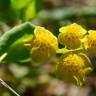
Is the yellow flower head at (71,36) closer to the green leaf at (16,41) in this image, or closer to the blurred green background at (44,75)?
the green leaf at (16,41)

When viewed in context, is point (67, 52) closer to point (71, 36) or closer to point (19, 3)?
point (71, 36)

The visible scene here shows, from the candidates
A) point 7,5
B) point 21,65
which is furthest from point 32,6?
point 21,65

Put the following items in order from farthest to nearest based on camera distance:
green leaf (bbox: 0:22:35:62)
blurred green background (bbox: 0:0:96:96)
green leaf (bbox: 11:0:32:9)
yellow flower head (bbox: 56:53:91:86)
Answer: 1. blurred green background (bbox: 0:0:96:96)
2. green leaf (bbox: 11:0:32:9)
3. green leaf (bbox: 0:22:35:62)
4. yellow flower head (bbox: 56:53:91:86)

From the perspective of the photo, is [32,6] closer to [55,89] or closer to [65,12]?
Result: [65,12]

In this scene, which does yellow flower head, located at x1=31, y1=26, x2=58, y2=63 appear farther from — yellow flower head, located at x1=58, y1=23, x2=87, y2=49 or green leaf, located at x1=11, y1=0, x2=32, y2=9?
green leaf, located at x1=11, y1=0, x2=32, y2=9

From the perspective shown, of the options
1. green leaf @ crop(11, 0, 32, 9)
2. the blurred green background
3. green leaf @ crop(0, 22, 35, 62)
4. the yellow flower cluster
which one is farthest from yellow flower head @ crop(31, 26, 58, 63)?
the blurred green background

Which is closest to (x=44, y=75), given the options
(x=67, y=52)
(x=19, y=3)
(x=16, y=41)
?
(x=19, y=3)
